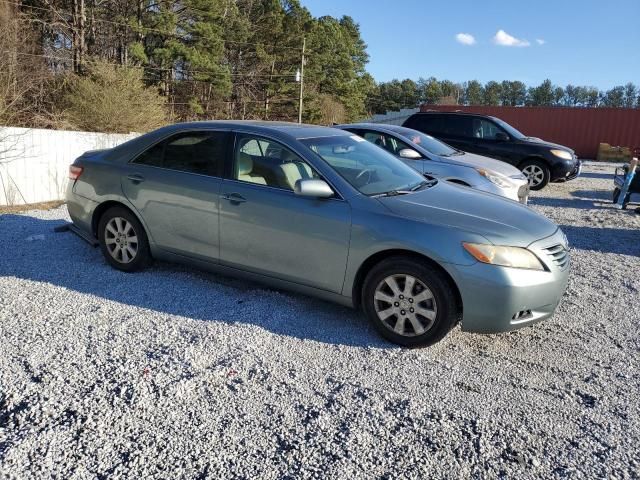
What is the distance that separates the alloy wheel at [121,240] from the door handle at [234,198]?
1.22 metres

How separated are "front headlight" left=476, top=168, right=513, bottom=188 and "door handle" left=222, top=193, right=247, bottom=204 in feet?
16.2

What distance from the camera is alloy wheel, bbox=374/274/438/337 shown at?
3604mm

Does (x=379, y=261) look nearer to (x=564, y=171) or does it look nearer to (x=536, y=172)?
(x=536, y=172)

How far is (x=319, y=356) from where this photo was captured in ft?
11.8

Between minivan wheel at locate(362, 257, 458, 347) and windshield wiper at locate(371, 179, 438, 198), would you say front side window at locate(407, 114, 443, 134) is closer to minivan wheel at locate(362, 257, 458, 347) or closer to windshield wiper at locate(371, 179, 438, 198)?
windshield wiper at locate(371, 179, 438, 198)

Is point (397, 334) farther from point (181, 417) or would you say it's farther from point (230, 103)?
point (230, 103)

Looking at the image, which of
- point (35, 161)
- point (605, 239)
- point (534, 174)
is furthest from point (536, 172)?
point (35, 161)

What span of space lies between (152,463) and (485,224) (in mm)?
2595

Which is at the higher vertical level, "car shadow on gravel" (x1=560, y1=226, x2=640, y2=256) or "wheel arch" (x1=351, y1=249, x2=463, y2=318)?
"wheel arch" (x1=351, y1=249, x2=463, y2=318)

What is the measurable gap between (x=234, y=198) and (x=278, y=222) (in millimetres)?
509

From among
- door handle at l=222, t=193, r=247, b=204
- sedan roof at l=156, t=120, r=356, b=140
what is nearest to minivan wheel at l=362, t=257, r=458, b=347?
door handle at l=222, t=193, r=247, b=204

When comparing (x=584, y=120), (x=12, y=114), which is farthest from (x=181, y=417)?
(x=584, y=120)

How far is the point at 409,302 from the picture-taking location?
365 centimetres

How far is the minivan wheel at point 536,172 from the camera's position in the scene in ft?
40.1
